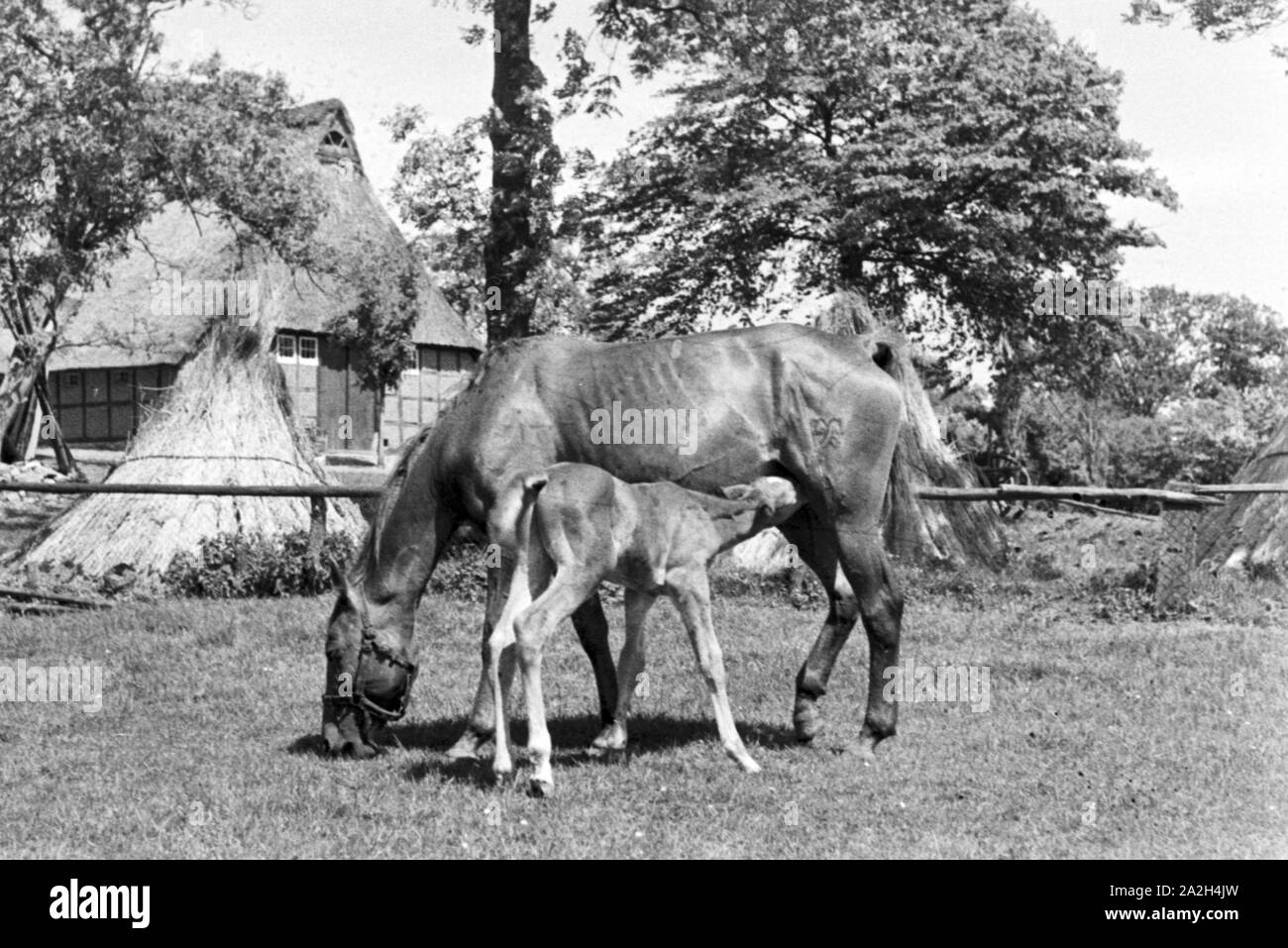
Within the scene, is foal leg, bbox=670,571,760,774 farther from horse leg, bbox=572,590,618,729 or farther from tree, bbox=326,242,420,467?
tree, bbox=326,242,420,467

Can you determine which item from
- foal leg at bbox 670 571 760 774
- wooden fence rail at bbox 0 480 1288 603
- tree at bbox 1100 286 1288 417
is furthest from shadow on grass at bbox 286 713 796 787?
tree at bbox 1100 286 1288 417

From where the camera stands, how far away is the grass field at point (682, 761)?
716 cm

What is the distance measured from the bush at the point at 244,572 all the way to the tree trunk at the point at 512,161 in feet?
27.0

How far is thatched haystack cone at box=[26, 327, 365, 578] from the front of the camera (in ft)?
56.1

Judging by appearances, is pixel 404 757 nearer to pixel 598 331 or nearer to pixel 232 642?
pixel 232 642

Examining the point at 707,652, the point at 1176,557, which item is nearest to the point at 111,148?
the point at 1176,557

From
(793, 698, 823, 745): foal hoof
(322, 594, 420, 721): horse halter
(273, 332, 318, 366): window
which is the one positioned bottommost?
(793, 698, 823, 745): foal hoof

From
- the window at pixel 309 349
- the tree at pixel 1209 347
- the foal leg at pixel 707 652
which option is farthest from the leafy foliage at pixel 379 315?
the tree at pixel 1209 347

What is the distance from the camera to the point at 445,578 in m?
16.1

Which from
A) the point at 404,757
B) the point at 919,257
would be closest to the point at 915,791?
the point at 404,757

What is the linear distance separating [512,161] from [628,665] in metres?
16.7

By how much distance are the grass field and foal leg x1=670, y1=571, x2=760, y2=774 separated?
15cm

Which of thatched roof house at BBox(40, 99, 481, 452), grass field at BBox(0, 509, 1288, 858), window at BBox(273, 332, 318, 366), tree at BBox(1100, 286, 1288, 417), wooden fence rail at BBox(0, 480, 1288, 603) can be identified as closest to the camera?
grass field at BBox(0, 509, 1288, 858)
